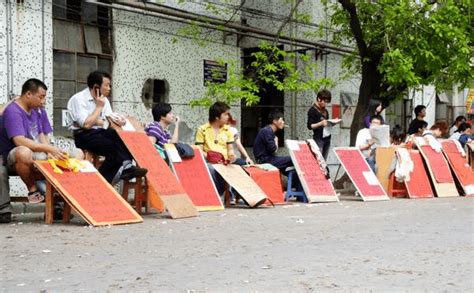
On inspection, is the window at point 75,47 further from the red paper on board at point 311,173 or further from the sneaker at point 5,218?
the sneaker at point 5,218

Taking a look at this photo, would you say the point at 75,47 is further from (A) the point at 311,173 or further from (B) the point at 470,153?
(B) the point at 470,153

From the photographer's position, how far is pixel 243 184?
10.3m

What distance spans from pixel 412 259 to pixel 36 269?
2.94m

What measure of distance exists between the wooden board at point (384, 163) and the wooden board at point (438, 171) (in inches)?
31.4

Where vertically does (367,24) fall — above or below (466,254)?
above

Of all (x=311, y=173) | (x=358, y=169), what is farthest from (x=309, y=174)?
(x=358, y=169)

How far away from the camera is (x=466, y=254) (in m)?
5.91

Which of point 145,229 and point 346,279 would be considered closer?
point 346,279

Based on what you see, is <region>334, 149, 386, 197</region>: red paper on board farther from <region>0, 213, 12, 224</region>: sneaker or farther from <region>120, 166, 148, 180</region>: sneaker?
<region>0, 213, 12, 224</region>: sneaker

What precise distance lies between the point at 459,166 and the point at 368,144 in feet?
7.04

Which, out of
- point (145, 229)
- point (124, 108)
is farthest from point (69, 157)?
point (124, 108)

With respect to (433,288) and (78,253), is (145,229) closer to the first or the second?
(78,253)

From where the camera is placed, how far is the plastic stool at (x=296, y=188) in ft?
38.1

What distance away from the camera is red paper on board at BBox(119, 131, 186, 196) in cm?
870
